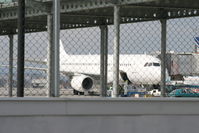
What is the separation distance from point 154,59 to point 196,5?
18.9m

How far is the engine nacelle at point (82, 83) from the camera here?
1003 inches

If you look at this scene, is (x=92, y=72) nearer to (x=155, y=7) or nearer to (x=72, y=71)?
(x=72, y=71)

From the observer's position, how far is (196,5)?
12.2 metres

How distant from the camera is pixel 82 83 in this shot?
1015 inches
